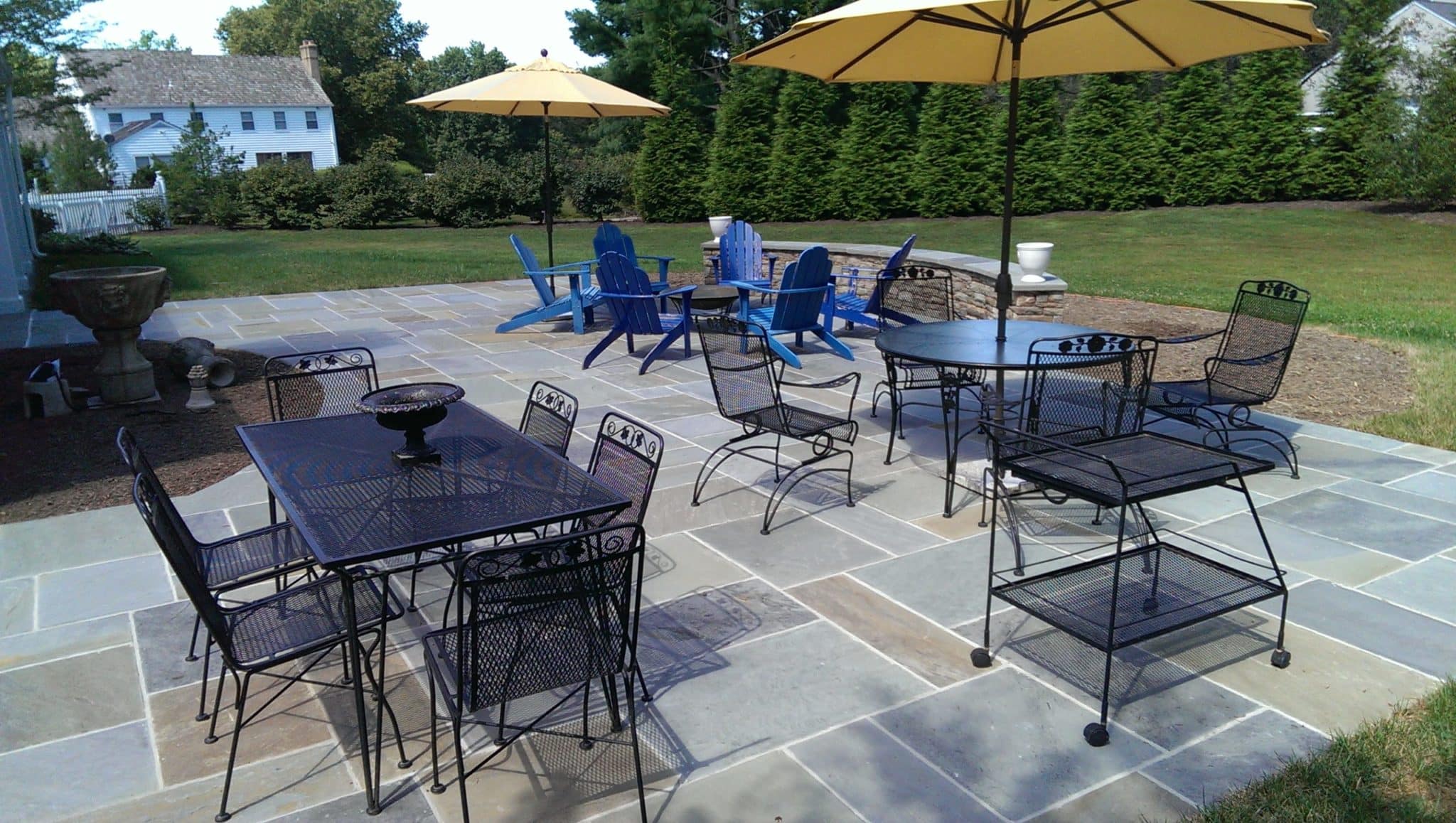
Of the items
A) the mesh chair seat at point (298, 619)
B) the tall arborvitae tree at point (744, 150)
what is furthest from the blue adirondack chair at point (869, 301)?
the tall arborvitae tree at point (744, 150)

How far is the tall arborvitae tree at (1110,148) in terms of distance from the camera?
1812 centimetres

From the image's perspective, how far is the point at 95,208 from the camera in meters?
20.9

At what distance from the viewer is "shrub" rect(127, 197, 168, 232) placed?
70.1ft

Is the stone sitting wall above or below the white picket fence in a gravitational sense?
below

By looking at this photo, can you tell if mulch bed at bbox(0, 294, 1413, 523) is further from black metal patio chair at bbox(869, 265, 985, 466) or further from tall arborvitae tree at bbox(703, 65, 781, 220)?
tall arborvitae tree at bbox(703, 65, 781, 220)

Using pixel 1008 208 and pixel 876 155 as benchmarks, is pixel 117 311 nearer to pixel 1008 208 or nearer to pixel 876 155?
pixel 1008 208

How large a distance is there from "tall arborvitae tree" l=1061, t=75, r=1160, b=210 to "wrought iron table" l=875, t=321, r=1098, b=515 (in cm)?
1491

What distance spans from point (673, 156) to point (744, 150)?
5.11 feet

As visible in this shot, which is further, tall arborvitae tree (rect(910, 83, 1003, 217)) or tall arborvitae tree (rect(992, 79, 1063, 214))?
tall arborvitae tree (rect(910, 83, 1003, 217))

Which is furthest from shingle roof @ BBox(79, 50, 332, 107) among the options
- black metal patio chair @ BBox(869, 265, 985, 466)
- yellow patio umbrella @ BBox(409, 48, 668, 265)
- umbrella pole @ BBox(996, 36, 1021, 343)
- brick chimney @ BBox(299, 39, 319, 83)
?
umbrella pole @ BBox(996, 36, 1021, 343)

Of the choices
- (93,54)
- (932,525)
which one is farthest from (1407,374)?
(93,54)

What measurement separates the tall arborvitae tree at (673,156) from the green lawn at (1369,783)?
19188mm

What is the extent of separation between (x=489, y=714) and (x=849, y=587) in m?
1.43

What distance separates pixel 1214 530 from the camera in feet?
13.5
